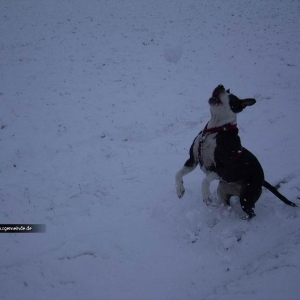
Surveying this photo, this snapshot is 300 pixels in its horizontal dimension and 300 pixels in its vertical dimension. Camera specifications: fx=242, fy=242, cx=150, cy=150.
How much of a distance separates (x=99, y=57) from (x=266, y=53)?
9.65 metres

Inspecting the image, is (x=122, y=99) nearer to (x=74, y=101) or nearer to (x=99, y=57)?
(x=74, y=101)

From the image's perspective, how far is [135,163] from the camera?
247 inches

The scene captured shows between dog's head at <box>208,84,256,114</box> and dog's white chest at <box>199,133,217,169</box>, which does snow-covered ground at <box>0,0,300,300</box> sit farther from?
dog's head at <box>208,84,256,114</box>

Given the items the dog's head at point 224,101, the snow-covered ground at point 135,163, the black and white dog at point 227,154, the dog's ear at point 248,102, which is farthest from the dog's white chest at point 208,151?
the snow-covered ground at point 135,163

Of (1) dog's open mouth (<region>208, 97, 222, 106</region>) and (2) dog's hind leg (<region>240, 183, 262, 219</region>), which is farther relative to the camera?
(2) dog's hind leg (<region>240, 183, 262, 219</region>)

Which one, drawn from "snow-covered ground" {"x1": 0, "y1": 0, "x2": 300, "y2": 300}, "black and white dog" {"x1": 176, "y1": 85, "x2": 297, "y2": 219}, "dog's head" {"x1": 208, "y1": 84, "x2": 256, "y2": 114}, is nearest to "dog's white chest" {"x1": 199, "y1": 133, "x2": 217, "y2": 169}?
"black and white dog" {"x1": 176, "y1": 85, "x2": 297, "y2": 219}

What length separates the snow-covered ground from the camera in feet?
11.0

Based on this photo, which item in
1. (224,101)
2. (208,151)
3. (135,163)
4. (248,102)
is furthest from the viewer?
(135,163)

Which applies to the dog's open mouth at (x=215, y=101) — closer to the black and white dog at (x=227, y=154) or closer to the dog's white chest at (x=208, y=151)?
the black and white dog at (x=227, y=154)

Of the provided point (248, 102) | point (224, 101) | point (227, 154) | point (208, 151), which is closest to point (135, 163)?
point (208, 151)

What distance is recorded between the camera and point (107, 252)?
150 inches

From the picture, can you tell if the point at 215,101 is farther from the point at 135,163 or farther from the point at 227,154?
the point at 135,163

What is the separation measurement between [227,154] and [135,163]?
3169mm

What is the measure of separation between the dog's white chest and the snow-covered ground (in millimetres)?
1008
